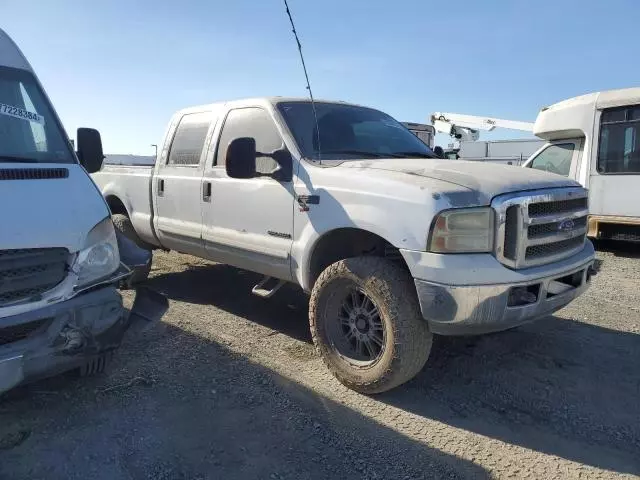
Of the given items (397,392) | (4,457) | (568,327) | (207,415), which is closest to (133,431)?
(207,415)

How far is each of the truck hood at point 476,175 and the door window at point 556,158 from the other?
20.7ft

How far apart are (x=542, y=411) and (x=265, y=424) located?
1.78 metres

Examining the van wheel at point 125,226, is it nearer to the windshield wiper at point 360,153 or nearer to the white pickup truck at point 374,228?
the white pickup truck at point 374,228

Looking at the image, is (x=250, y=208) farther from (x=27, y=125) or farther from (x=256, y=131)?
(x=27, y=125)

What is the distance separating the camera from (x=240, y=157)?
3.61 meters

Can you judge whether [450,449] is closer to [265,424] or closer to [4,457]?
[265,424]

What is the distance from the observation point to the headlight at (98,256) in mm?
2896

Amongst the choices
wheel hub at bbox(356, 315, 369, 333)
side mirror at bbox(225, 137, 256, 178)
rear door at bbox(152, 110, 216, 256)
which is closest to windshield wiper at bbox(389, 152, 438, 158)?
side mirror at bbox(225, 137, 256, 178)

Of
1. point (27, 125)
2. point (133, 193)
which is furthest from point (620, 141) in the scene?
point (27, 125)

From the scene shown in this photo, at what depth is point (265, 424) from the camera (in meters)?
3.02

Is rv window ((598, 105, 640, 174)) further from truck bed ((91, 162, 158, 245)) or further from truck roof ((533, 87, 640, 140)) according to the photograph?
truck bed ((91, 162, 158, 245))

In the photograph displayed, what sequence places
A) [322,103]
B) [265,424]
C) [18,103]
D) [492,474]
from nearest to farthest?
[492,474], [265,424], [18,103], [322,103]

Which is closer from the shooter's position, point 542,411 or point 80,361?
point 80,361

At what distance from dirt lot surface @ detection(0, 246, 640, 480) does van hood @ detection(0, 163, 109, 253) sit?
1126 mm
